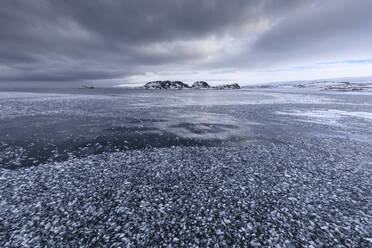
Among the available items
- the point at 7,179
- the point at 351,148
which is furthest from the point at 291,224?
the point at 7,179

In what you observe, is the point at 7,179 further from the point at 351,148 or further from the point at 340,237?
the point at 351,148

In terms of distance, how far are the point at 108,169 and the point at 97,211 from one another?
337 cm

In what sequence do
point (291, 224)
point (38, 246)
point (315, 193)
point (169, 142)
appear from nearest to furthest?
point (38, 246) → point (291, 224) → point (315, 193) → point (169, 142)

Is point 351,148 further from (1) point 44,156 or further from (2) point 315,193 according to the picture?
(1) point 44,156

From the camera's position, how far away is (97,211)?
20.1 ft

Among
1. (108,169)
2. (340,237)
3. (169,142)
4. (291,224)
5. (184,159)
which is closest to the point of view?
(340,237)

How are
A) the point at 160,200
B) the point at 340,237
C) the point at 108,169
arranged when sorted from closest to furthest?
the point at 340,237 → the point at 160,200 → the point at 108,169

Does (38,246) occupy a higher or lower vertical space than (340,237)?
higher

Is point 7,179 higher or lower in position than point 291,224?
higher

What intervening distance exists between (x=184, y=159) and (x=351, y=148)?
1289cm

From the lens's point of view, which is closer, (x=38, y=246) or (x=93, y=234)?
(x=38, y=246)

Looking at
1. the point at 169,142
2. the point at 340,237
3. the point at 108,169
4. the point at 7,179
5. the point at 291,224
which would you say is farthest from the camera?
the point at 169,142

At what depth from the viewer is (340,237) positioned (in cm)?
516

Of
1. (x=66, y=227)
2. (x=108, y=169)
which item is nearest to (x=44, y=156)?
(x=108, y=169)
